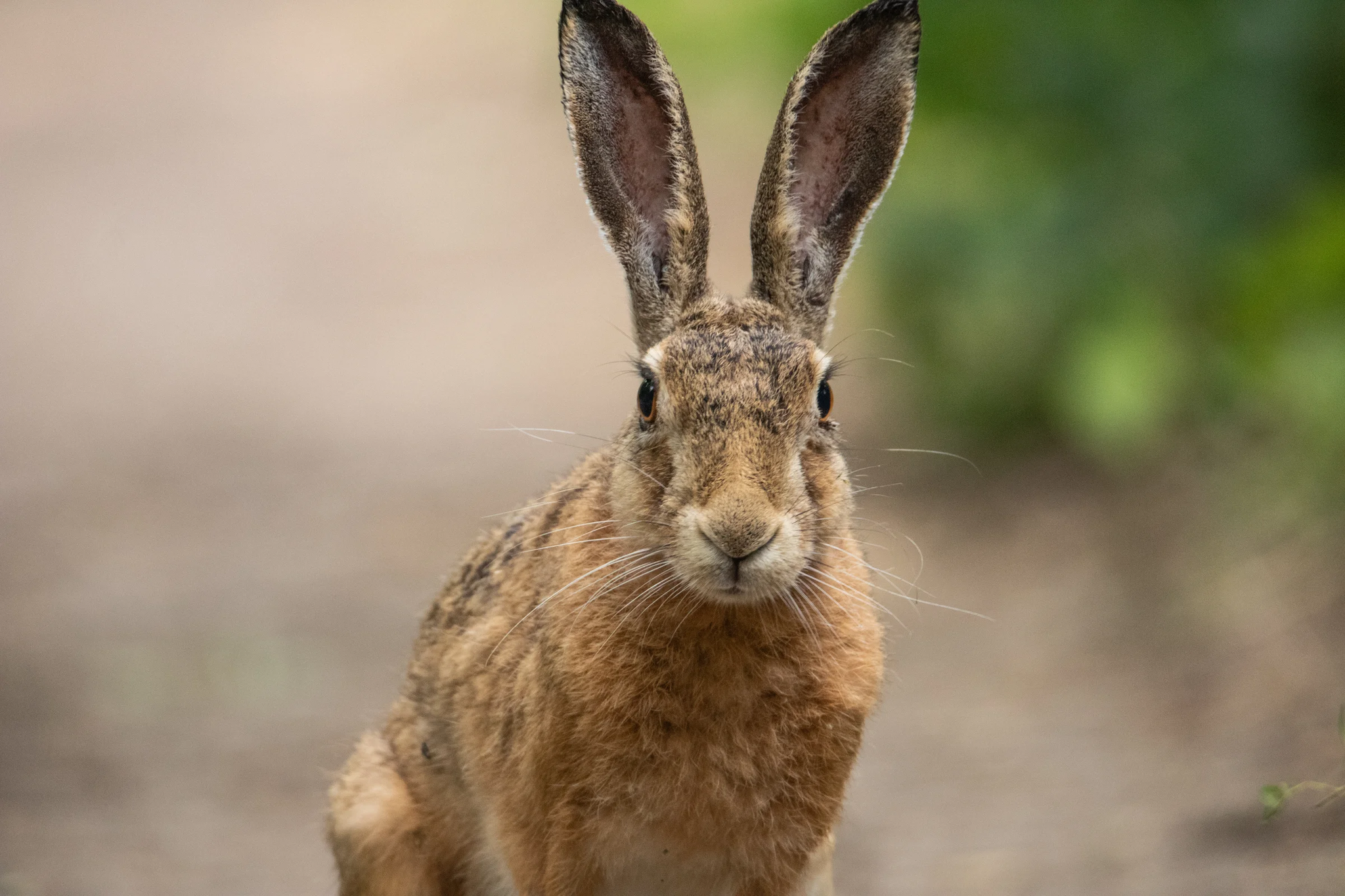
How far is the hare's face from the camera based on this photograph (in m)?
3.64

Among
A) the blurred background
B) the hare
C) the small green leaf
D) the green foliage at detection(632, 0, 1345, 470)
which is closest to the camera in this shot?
the hare

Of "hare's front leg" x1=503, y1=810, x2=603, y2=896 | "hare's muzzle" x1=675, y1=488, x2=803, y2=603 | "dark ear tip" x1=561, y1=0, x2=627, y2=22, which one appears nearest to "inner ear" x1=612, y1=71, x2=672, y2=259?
"dark ear tip" x1=561, y1=0, x2=627, y2=22

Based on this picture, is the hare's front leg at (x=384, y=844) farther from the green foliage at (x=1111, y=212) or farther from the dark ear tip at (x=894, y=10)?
the green foliage at (x=1111, y=212)

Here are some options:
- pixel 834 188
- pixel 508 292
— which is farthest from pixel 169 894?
pixel 508 292

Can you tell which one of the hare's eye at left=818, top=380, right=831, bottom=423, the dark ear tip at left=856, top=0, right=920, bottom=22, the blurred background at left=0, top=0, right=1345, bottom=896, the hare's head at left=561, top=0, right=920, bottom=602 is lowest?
the blurred background at left=0, top=0, right=1345, bottom=896

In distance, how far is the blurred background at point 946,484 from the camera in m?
6.68

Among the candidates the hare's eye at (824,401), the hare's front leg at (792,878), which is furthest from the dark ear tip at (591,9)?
the hare's front leg at (792,878)

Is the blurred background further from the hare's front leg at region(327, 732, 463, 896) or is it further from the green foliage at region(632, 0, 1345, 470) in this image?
the hare's front leg at region(327, 732, 463, 896)

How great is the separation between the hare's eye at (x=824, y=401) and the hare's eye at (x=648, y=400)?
42cm

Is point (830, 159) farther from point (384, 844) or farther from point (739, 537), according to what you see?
point (384, 844)

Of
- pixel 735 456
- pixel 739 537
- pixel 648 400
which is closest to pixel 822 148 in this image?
pixel 648 400

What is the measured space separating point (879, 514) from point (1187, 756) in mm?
3079

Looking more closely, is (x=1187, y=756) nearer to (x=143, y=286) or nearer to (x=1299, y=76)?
(x=1299, y=76)

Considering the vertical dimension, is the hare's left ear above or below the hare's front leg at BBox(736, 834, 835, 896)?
above
